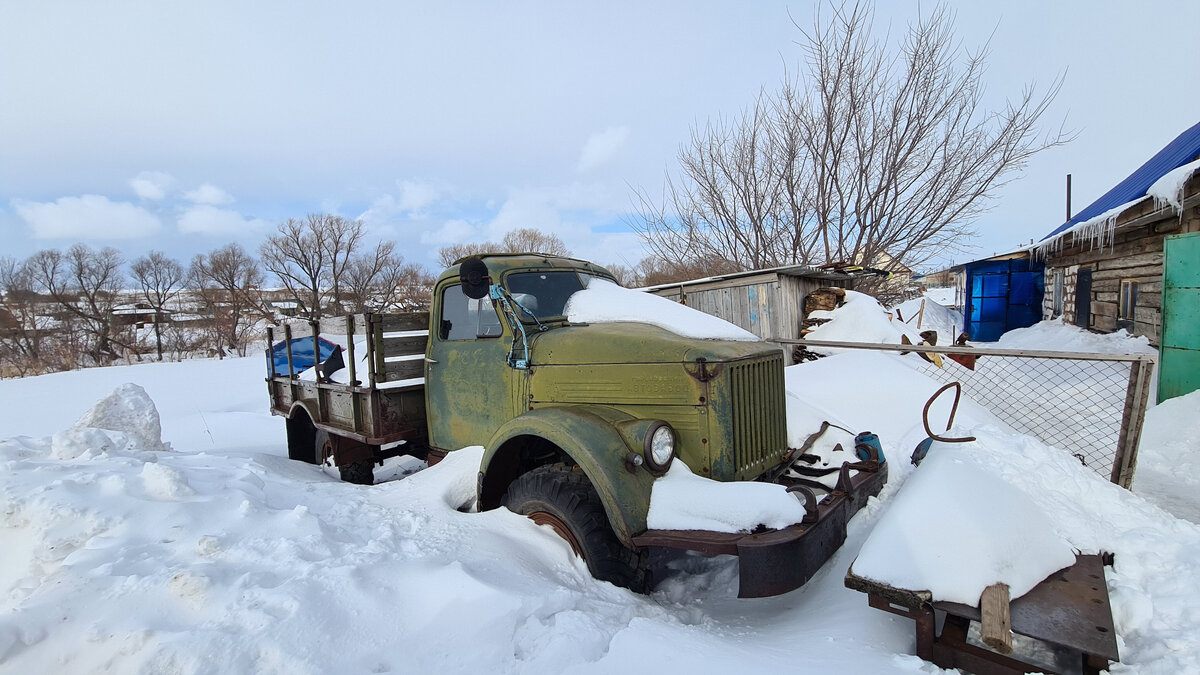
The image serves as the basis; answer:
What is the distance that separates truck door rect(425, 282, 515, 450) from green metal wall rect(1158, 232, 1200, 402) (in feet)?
26.4

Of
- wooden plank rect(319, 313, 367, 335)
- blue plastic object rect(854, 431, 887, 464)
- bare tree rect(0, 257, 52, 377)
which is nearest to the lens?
blue plastic object rect(854, 431, 887, 464)

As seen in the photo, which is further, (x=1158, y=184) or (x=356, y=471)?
(x=1158, y=184)

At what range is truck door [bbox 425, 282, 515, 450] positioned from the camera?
377 centimetres

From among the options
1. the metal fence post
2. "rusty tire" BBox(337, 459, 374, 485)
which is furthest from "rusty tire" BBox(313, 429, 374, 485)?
the metal fence post

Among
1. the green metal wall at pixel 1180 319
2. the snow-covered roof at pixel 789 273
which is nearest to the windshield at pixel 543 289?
the snow-covered roof at pixel 789 273

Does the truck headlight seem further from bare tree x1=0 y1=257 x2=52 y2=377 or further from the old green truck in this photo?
bare tree x1=0 y1=257 x2=52 y2=377

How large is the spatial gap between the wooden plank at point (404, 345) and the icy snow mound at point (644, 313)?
152cm

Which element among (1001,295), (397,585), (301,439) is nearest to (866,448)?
(397,585)

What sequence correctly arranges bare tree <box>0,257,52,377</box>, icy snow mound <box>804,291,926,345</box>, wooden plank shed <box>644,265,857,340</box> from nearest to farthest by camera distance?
wooden plank shed <box>644,265,857,340</box>, icy snow mound <box>804,291,926,345</box>, bare tree <box>0,257,52,377</box>

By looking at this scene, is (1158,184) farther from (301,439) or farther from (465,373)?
(301,439)

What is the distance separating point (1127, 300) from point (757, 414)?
11.3 meters

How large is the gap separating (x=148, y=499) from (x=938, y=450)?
467 cm

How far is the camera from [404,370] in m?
4.53

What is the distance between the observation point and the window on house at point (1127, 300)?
376 inches
